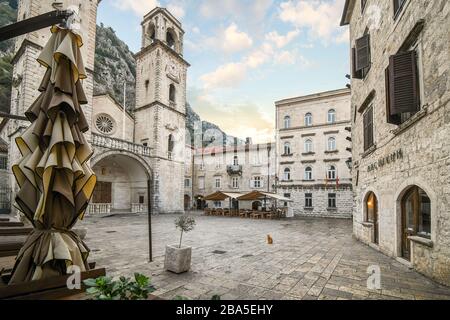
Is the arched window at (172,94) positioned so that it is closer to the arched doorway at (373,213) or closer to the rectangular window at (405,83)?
the arched doorway at (373,213)

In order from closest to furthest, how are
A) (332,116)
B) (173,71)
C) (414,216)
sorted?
(414,216) → (332,116) → (173,71)

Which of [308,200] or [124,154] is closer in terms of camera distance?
[124,154]

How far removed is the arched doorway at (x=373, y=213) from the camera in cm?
802

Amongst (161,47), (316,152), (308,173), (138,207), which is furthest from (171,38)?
(308,173)

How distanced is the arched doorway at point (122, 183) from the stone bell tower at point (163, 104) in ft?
4.97

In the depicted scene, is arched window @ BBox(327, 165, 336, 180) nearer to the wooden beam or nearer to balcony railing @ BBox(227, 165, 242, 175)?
balcony railing @ BBox(227, 165, 242, 175)

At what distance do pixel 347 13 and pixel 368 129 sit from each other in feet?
22.7

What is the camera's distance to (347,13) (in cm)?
1173

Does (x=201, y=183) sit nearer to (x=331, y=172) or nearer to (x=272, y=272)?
(x=331, y=172)

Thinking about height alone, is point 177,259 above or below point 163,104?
below

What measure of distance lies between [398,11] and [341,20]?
7.11 metres

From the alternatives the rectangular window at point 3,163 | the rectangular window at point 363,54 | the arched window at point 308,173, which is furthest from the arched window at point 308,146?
the rectangular window at point 3,163

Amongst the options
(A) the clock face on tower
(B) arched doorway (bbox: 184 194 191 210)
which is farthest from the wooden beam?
(B) arched doorway (bbox: 184 194 191 210)
